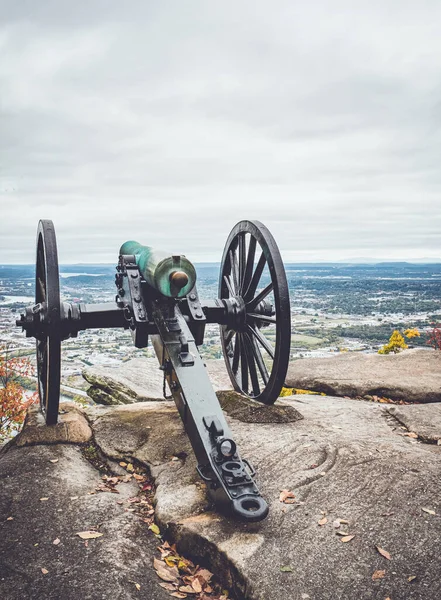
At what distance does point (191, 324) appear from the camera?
227 inches

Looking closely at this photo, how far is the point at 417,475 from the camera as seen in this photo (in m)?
4.24

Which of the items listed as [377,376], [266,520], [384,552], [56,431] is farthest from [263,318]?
[384,552]

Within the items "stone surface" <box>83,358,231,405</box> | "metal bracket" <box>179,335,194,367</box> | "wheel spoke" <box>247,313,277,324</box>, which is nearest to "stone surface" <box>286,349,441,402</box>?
"stone surface" <box>83,358,231,405</box>

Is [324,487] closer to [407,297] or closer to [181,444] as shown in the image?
[181,444]

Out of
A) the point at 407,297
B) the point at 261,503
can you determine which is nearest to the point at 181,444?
the point at 261,503

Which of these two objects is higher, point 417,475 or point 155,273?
point 155,273

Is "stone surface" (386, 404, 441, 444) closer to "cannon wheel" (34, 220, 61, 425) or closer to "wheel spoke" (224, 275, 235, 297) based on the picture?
"wheel spoke" (224, 275, 235, 297)

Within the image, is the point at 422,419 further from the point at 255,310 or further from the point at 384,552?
the point at 384,552

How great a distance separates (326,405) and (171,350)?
9.22 ft

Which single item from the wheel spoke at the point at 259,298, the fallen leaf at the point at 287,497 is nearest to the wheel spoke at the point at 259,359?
the wheel spoke at the point at 259,298

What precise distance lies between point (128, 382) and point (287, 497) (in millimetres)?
5712

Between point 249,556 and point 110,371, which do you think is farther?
point 110,371

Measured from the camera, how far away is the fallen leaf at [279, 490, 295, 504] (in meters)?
3.98

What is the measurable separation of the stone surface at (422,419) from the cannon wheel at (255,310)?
159 cm
